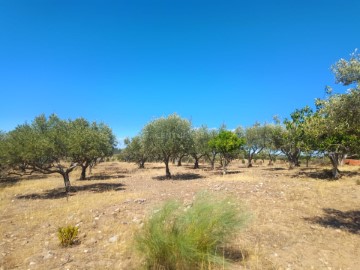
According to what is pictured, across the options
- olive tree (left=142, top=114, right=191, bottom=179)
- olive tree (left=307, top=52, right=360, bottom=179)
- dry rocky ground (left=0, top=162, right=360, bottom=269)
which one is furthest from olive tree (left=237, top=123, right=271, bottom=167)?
olive tree (left=307, top=52, right=360, bottom=179)

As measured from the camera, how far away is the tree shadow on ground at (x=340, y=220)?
11117 mm

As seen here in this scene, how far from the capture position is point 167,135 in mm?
32531

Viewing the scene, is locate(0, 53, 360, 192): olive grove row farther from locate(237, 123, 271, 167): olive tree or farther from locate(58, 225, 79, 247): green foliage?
locate(58, 225, 79, 247): green foliage

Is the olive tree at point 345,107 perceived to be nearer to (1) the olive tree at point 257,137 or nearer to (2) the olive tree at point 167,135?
(2) the olive tree at point 167,135

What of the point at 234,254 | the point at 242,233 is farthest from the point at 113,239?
the point at 242,233

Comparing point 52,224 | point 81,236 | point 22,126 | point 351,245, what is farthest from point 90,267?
point 22,126

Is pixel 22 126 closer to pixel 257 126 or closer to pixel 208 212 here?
pixel 208 212

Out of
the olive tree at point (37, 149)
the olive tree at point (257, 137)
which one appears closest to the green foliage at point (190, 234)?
the olive tree at point (37, 149)

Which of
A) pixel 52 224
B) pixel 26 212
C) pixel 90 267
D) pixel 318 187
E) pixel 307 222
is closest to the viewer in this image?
pixel 90 267

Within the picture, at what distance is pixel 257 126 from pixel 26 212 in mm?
45782

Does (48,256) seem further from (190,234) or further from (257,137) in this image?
(257,137)

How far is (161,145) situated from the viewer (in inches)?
1272

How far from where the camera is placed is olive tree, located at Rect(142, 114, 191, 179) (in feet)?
106

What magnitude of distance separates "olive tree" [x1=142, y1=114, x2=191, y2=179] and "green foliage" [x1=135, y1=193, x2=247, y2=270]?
959 inches
